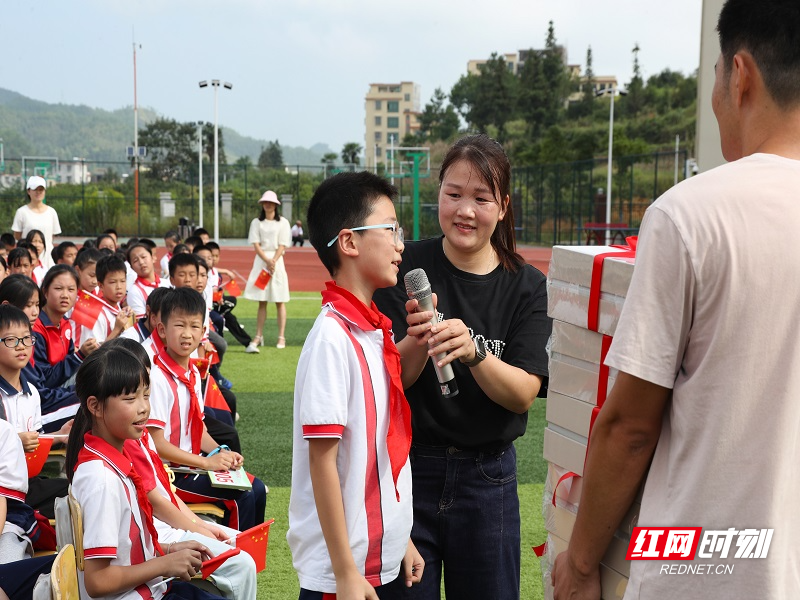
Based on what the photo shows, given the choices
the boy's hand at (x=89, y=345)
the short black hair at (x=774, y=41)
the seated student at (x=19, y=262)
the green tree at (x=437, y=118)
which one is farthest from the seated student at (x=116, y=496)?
the green tree at (x=437, y=118)

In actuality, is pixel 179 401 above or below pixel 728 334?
below

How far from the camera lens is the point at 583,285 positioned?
1.86 m

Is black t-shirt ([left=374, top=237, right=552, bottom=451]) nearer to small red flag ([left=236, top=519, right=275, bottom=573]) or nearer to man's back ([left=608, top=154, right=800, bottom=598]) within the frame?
man's back ([left=608, top=154, right=800, bottom=598])

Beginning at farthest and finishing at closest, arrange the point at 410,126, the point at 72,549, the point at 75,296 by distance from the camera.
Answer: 1. the point at 410,126
2. the point at 75,296
3. the point at 72,549

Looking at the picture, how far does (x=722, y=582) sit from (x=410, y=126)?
5030 inches

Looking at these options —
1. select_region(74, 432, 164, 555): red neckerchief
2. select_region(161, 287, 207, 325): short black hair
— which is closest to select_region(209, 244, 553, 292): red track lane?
select_region(161, 287, 207, 325): short black hair

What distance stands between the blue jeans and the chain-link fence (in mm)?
32970

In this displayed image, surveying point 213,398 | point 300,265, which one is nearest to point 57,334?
point 213,398

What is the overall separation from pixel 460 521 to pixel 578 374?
2.28ft

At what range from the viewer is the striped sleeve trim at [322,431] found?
1945 millimetres

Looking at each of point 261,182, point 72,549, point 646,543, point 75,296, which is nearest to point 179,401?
point 72,549

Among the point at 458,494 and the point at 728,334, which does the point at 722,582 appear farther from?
the point at 458,494

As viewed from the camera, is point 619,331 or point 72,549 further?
point 72,549

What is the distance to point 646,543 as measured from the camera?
1.53m
